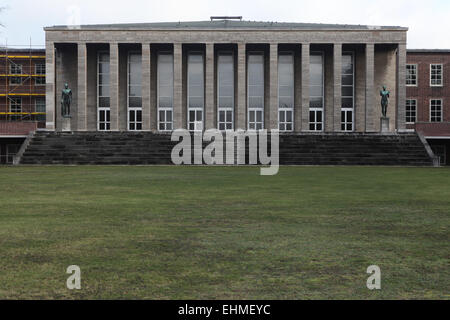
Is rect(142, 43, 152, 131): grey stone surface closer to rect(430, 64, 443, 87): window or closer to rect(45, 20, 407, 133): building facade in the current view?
rect(45, 20, 407, 133): building facade

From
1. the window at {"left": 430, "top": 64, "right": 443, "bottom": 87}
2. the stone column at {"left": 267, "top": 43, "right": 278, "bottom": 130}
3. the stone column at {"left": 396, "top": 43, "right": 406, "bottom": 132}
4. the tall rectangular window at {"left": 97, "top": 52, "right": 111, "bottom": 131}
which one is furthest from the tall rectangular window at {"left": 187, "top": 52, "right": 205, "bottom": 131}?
the window at {"left": 430, "top": 64, "right": 443, "bottom": 87}

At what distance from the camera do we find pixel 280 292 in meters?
4.76

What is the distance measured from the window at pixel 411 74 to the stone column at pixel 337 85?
937 cm

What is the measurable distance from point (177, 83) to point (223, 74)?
550 centimetres

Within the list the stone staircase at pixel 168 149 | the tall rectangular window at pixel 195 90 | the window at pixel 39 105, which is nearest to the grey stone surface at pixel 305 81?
the tall rectangular window at pixel 195 90

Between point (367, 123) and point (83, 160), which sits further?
point (367, 123)

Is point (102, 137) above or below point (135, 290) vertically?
above

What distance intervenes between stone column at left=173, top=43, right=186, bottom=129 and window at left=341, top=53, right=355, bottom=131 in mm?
15847

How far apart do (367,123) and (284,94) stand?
8715mm

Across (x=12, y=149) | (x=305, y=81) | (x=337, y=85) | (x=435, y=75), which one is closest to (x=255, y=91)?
(x=305, y=81)

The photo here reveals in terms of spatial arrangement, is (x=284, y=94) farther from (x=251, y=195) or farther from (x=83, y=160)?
(x=251, y=195)

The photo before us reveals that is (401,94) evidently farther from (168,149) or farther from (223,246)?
(223,246)

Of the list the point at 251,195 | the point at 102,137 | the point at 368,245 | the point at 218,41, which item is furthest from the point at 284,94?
the point at 368,245

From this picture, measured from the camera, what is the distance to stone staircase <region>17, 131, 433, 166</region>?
35.4 metres
